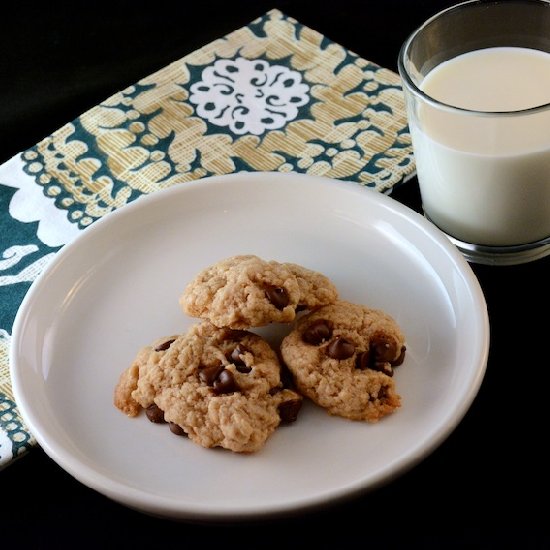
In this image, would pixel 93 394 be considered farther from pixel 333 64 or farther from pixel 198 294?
pixel 333 64

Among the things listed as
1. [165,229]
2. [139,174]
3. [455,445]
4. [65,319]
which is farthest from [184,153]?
[455,445]

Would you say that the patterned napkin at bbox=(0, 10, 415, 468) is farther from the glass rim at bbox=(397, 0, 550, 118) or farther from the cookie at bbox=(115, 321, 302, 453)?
the cookie at bbox=(115, 321, 302, 453)

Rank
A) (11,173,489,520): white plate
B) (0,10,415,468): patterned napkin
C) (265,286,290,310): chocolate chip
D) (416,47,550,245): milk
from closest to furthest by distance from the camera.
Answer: (11,173,489,520): white plate, (265,286,290,310): chocolate chip, (416,47,550,245): milk, (0,10,415,468): patterned napkin

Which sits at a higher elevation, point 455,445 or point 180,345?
point 180,345

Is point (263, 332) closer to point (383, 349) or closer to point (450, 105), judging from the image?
point (383, 349)

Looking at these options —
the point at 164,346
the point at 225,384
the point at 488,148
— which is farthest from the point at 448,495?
the point at 488,148

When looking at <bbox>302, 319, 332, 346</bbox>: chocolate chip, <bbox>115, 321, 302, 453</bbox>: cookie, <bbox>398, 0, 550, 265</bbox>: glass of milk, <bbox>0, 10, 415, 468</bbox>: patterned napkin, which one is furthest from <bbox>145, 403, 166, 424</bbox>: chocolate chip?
<bbox>398, 0, 550, 265</bbox>: glass of milk
